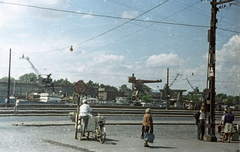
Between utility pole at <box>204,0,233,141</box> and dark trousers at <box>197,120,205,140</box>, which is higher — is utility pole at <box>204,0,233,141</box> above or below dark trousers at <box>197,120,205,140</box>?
above

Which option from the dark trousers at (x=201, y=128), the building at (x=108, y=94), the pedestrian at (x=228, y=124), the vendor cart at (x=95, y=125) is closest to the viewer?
the vendor cart at (x=95, y=125)

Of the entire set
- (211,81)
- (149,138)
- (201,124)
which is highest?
(211,81)

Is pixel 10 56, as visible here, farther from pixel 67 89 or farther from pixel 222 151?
pixel 67 89

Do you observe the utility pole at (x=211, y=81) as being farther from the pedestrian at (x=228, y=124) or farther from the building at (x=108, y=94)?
the building at (x=108, y=94)

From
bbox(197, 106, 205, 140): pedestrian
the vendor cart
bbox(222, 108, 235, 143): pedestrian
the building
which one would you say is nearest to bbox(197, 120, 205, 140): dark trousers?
bbox(197, 106, 205, 140): pedestrian

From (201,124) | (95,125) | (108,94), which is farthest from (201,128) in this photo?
(108,94)

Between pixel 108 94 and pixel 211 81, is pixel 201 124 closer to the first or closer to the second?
pixel 211 81

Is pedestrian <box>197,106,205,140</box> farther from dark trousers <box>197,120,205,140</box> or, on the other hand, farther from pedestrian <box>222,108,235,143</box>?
pedestrian <box>222,108,235,143</box>

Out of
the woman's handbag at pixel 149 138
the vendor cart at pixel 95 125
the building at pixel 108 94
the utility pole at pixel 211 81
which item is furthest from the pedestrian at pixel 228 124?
the building at pixel 108 94

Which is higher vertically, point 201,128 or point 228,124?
point 228,124

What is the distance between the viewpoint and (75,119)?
11.9 metres

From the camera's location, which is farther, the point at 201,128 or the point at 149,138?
the point at 201,128

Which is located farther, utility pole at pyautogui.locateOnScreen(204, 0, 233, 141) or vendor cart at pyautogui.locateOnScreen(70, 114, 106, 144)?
utility pole at pyautogui.locateOnScreen(204, 0, 233, 141)

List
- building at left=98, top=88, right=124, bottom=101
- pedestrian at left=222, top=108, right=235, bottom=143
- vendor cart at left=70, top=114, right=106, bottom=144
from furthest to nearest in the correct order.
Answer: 1. building at left=98, top=88, right=124, bottom=101
2. pedestrian at left=222, top=108, right=235, bottom=143
3. vendor cart at left=70, top=114, right=106, bottom=144
